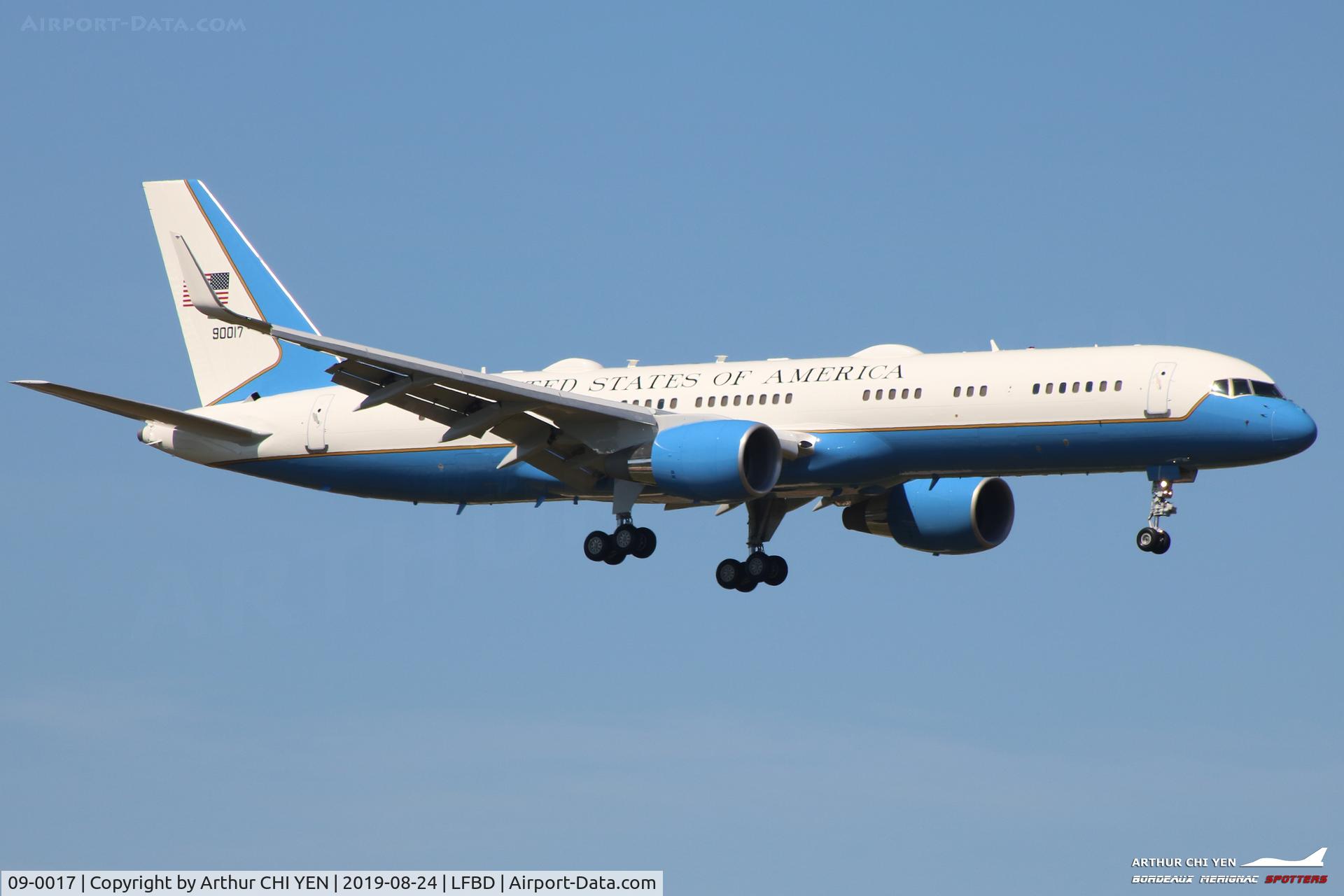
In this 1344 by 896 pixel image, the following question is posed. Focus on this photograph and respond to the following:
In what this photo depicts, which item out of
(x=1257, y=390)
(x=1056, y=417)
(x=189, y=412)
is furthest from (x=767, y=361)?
(x=189, y=412)

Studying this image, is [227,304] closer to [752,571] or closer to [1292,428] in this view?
[752,571]

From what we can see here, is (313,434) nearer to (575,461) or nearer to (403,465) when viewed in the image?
(403,465)

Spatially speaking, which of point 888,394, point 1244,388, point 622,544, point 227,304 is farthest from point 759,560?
point 227,304

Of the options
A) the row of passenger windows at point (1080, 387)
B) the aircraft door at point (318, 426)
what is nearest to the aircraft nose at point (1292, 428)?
the row of passenger windows at point (1080, 387)

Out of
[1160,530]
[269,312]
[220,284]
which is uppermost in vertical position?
[220,284]

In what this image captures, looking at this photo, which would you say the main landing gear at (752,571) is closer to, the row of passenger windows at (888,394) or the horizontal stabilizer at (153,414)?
the row of passenger windows at (888,394)

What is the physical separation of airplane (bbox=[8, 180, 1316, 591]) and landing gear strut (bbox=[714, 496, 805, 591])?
0.19ft

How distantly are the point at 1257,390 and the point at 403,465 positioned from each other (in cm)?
2111

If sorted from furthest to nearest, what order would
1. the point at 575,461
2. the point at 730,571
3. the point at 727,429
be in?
1. the point at 730,571
2. the point at 575,461
3. the point at 727,429

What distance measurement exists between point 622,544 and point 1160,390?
1370cm

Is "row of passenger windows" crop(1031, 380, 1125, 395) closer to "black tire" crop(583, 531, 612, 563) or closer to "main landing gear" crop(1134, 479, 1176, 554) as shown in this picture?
"main landing gear" crop(1134, 479, 1176, 554)

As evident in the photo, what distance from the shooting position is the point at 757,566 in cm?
5184

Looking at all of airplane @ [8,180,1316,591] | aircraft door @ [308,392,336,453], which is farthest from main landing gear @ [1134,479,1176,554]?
aircraft door @ [308,392,336,453]

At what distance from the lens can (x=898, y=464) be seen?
4578 centimetres
